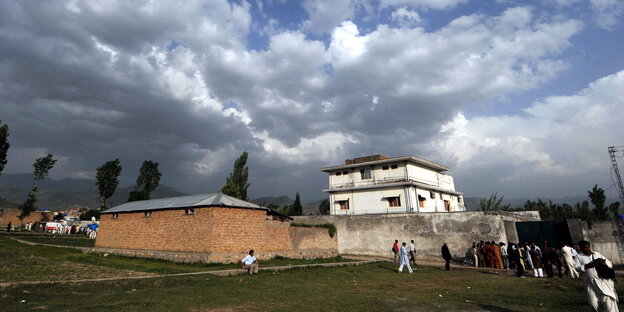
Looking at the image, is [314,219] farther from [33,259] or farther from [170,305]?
[170,305]

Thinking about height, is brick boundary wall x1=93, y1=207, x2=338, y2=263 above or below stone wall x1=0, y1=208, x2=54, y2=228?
below

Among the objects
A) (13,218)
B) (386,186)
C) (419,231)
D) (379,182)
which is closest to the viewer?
(419,231)

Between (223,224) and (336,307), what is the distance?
12178 mm

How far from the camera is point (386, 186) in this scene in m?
39.9

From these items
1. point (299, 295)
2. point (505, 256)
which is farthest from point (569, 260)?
point (299, 295)

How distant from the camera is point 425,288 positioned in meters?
13.0

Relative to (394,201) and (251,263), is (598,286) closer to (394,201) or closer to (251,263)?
(251,263)

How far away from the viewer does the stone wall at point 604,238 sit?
21562 millimetres

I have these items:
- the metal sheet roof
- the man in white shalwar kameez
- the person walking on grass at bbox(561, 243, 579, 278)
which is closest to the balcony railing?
the metal sheet roof

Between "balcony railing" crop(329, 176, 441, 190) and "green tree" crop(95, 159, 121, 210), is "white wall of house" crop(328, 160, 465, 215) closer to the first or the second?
"balcony railing" crop(329, 176, 441, 190)

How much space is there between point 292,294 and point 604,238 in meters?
23.1

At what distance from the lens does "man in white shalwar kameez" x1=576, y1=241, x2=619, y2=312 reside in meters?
7.28

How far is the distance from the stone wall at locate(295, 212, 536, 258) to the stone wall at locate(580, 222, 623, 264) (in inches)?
179

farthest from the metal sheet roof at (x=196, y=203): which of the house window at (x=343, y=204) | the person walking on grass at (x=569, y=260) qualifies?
the house window at (x=343, y=204)
